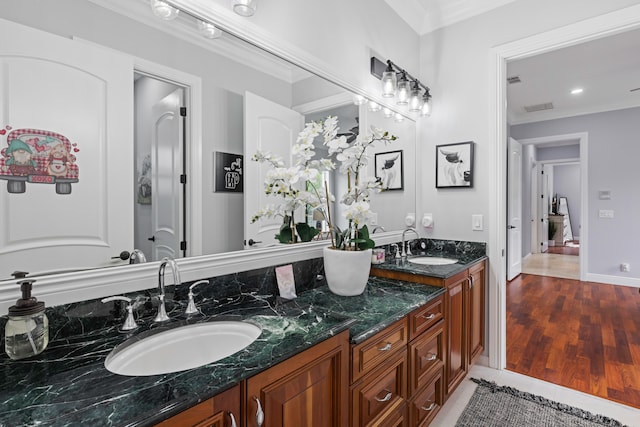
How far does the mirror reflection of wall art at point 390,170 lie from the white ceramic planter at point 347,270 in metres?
1.06

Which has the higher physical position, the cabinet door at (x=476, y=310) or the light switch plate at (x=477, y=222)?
the light switch plate at (x=477, y=222)

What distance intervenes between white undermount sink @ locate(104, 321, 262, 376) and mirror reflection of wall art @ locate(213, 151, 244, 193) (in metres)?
0.58

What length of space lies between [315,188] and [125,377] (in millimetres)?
1153

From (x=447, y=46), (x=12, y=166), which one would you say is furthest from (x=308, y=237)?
(x=447, y=46)

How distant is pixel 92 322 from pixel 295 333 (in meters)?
0.64

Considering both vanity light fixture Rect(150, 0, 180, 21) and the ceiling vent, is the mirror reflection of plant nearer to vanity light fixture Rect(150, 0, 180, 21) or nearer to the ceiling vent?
vanity light fixture Rect(150, 0, 180, 21)

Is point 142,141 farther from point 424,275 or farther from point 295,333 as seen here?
point 424,275

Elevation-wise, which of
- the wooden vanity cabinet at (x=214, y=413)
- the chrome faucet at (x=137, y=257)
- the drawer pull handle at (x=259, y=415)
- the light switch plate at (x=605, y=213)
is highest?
the light switch plate at (x=605, y=213)

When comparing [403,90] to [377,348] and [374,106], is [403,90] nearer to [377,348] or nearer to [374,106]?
[374,106]

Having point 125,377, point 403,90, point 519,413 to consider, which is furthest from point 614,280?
point 125,377

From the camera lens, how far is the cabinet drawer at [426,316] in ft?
5.05

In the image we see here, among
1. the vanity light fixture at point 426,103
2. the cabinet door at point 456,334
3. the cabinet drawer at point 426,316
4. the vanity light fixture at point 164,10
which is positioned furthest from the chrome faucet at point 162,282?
the vanity light fixture at point 426,103

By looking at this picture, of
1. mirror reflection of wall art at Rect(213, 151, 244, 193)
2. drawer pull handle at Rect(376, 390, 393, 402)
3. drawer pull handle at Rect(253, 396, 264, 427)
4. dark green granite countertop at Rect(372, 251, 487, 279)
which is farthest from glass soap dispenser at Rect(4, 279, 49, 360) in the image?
dark green granite countertop at Rect(372, 251, 487, 279)

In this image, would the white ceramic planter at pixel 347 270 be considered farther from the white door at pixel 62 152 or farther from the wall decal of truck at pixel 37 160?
the wall decal of truck at pixel 37 160
